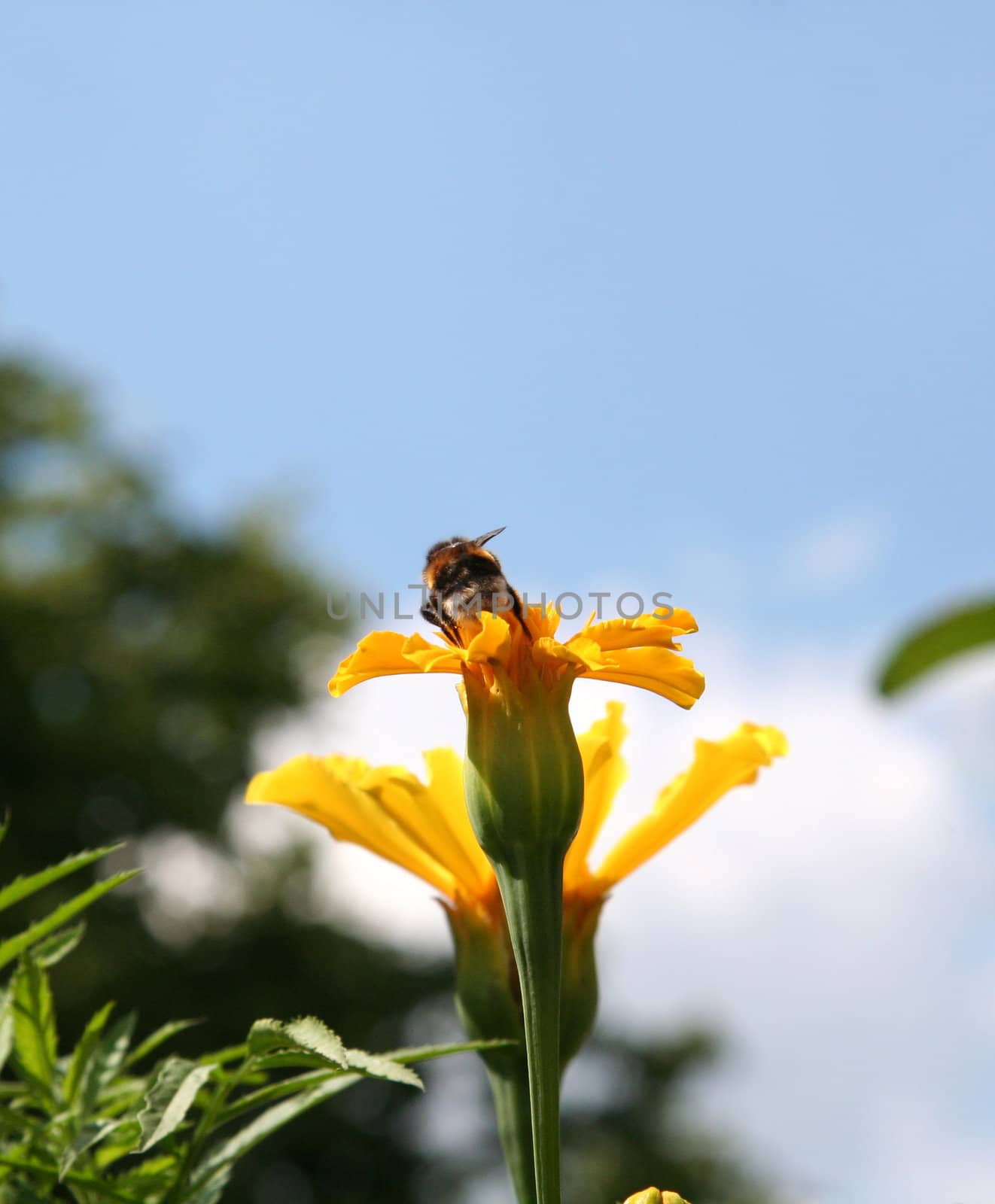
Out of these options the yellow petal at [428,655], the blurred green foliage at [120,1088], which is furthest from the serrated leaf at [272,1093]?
the yellow petal at [428,655]

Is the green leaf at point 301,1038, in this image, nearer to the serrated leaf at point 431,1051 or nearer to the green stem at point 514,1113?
the serrated leaf at point 431,1051

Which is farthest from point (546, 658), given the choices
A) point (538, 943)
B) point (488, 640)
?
point (538, 943)

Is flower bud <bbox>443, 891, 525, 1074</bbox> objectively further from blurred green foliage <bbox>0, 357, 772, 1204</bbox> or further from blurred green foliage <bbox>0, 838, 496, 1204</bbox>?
blurred green foliage <bbox>0, 357, 772, 1204</bbox>

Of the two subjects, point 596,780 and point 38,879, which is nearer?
point 38,879

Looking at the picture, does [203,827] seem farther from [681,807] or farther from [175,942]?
[681,807]

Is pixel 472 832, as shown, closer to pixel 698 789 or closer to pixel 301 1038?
pixel 698 789

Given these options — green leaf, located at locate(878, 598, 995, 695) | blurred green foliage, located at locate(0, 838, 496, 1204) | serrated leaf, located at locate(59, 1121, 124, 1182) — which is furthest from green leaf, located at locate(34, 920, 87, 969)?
green leaf, located at locate(878, 598, 995, 695)
